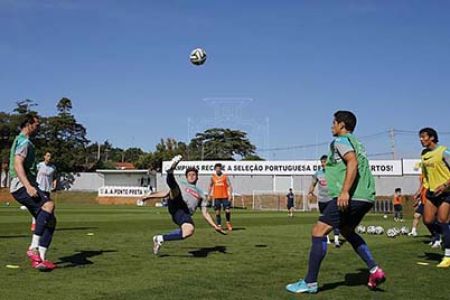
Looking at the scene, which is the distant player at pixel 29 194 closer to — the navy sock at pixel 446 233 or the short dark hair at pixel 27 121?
the short dark hair at pixel 27 121

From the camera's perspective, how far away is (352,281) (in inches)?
311

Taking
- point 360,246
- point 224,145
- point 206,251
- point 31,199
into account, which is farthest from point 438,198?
point 224,145

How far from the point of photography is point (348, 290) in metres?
7.20

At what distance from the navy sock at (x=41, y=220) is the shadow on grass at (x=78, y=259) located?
2.09 feet

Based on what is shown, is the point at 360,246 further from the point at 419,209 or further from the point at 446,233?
the point at 419,209

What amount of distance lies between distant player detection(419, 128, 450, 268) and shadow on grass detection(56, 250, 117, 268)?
577cm

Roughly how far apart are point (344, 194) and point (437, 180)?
3.66m

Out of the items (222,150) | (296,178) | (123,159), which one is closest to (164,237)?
(296,178)

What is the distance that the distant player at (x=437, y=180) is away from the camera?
960 cm

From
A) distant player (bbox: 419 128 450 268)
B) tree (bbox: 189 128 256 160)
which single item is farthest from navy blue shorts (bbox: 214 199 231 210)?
tree (bbox: 189 128 256 160)

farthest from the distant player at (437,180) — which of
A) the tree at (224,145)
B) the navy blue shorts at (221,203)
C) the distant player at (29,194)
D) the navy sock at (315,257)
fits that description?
the tree at (224,145)

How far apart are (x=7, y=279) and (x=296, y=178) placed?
169 ft

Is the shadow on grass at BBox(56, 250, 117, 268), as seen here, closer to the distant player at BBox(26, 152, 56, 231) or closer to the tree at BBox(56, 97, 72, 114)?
the distant player at BBox(26, 152, 56, 231)

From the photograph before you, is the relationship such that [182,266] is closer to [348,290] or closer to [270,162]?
[348,290]
